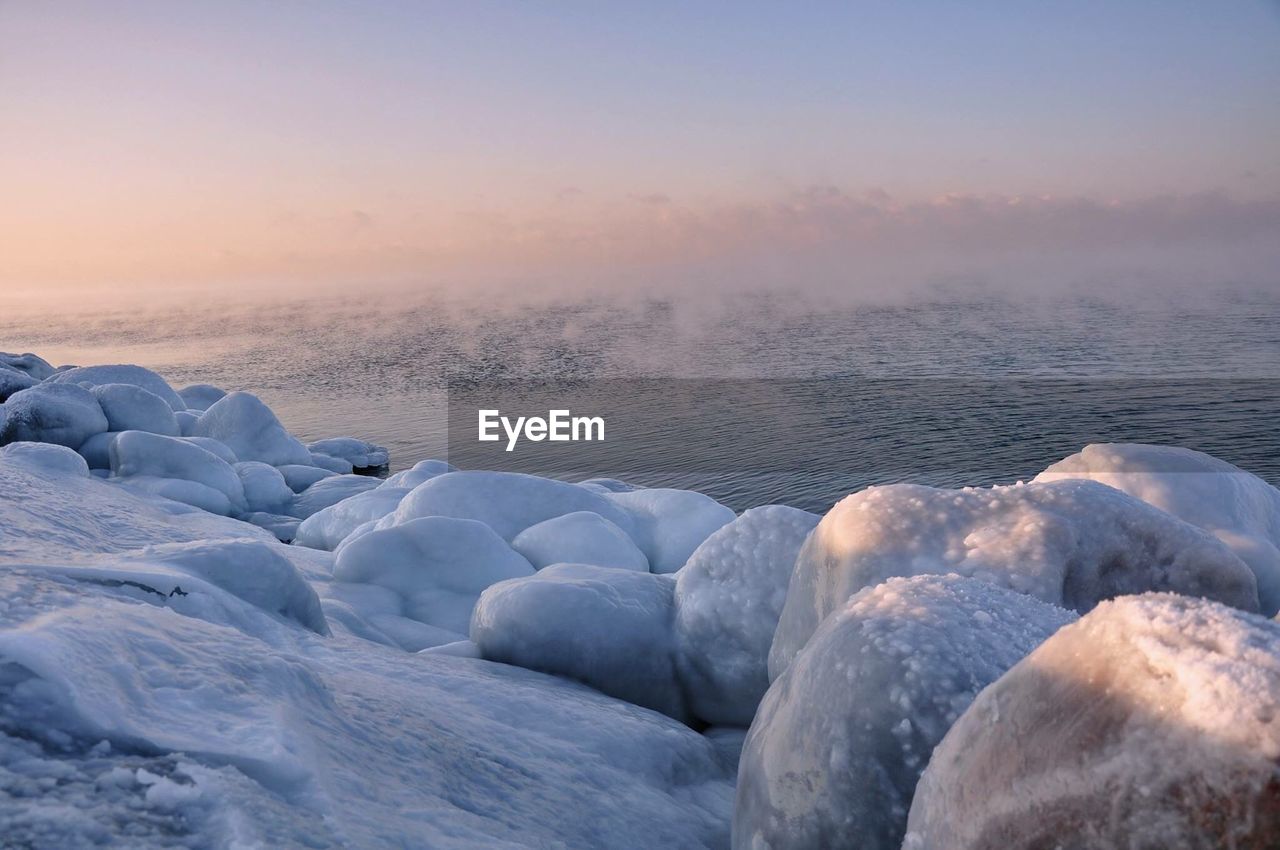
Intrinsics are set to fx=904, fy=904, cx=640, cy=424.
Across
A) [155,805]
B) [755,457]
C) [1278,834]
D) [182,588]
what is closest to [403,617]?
[182,588]

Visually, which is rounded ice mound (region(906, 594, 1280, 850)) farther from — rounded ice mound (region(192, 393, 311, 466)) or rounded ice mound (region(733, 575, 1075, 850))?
rounded ice mound (region(192, 393, 311, 466))

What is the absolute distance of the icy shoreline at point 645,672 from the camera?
1.33 metres

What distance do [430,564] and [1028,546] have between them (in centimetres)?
355

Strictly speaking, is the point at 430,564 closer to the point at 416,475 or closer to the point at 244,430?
the point at 416,475

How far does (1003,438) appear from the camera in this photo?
20.5 meters

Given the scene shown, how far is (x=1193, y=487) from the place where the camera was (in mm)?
3908

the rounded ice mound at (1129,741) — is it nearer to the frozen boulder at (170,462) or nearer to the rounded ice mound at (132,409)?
the frozen boulder at (170,462)

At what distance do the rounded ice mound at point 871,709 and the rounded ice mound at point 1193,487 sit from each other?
1752 millimetres

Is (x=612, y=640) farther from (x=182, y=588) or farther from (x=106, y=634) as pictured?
(x=106, y=634)

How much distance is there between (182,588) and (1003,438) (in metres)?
20.2

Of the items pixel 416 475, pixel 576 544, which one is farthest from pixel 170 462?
pixel 576 544

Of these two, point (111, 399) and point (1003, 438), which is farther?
point (1003, 438)

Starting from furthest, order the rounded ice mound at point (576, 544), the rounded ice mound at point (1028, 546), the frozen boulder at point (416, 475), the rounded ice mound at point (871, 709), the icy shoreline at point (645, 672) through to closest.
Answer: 1. the frozen boulder at point (416, 475)
2. the rounded ice mound at point (576, 544)
3. the rounded ice mound at point (1028, 546)
4. the rounded ice mound at point (871, 709)
5. the icy shoreline at point (645, 672)

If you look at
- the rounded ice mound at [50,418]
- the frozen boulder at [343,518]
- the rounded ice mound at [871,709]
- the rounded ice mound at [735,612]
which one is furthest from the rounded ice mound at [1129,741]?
the rounded ice mound at [50,418]
